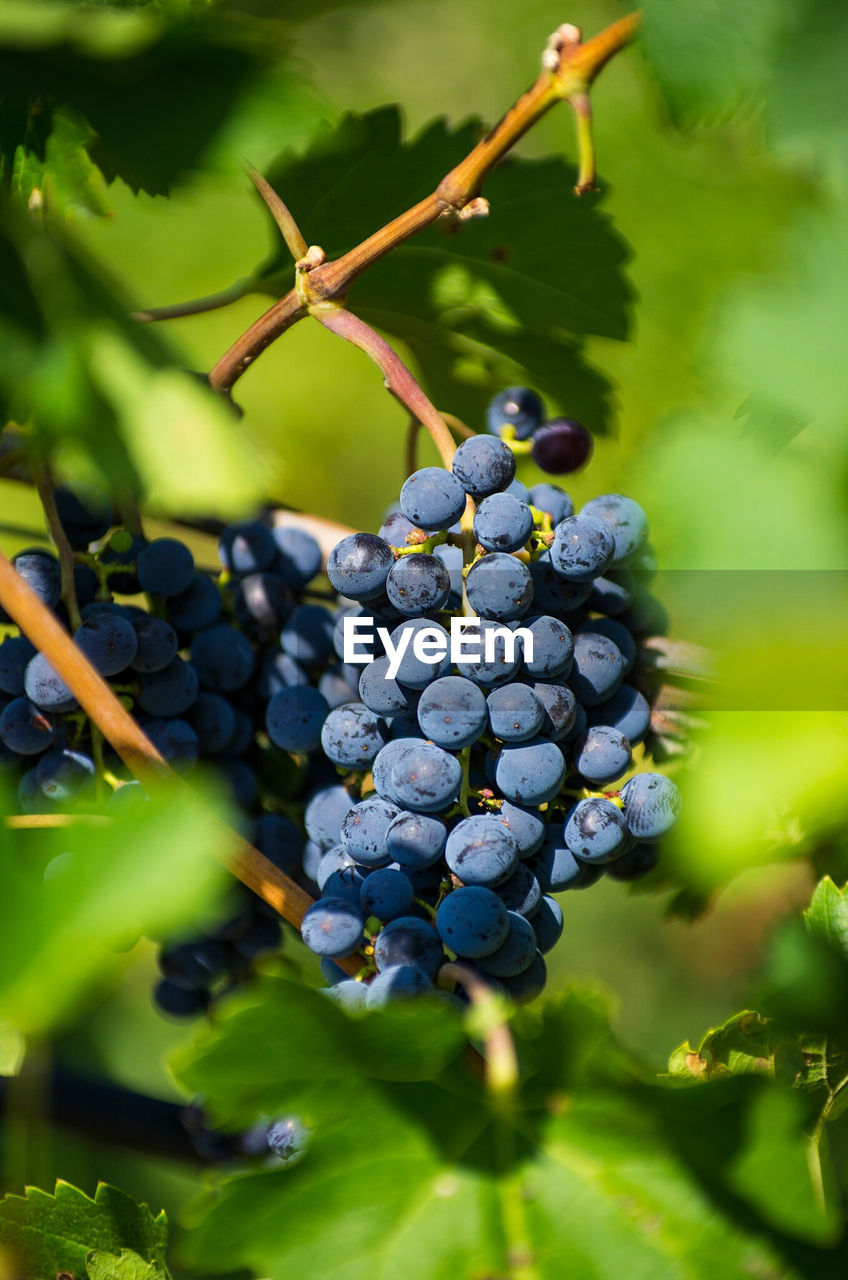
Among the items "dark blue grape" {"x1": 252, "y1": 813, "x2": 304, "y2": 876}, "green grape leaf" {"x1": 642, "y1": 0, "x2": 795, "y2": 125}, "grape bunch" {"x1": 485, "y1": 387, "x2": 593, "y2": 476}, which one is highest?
"green grape leaf" {"x1": 642, "y1": 0, "x2": 795, "y2": 125}

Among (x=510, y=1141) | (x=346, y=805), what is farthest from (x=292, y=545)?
(x=510, y=1141)

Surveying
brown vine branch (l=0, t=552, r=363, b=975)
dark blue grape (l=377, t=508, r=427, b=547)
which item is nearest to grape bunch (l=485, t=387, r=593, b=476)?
dark blue grape (l=377, t=508, r=427, b=547)

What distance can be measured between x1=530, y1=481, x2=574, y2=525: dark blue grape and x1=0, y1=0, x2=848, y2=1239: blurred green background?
7 centimetres

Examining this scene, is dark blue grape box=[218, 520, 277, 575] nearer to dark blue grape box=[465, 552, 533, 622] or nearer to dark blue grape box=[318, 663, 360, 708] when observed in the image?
dark blue grape box=[318, 663, 360, 708]

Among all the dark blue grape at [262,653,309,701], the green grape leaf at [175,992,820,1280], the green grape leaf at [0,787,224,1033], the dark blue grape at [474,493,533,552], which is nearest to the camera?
the green grape leaf at [0,787,224,1033]

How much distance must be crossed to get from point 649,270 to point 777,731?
181 cm

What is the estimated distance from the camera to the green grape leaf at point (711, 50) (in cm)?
50

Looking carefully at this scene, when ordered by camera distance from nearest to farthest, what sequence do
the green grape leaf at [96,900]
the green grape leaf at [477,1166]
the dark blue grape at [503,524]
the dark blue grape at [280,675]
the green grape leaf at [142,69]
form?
the green grape leaf at [96,900] < the green grape leaf at [142,69] < the green grape leaf at [477,1166] < the dark blue grape at [503,524] < the dark blue grape at [280,675]

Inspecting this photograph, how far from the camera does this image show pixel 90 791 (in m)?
0.83

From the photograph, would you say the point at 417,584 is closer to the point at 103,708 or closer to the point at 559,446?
the point at 103,708

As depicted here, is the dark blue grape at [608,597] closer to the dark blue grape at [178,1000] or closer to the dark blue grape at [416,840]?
the dark blue grape at [416,840]

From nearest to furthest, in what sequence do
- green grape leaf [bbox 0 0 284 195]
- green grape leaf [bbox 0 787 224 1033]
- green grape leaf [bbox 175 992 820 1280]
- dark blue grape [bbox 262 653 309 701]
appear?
green grape leaf [bbox 0 787 224 1033] → green grape leaf [bbox 0 0 284 195] → green grape leaf [bbox 175 992 820 1280] → dark blue grape [bbox 262 653 309 701]

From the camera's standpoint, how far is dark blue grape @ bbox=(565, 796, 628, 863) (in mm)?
738

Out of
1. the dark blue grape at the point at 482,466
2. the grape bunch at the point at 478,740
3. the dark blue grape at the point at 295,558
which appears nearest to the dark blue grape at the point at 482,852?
the grape bunch at the point at 478,740
